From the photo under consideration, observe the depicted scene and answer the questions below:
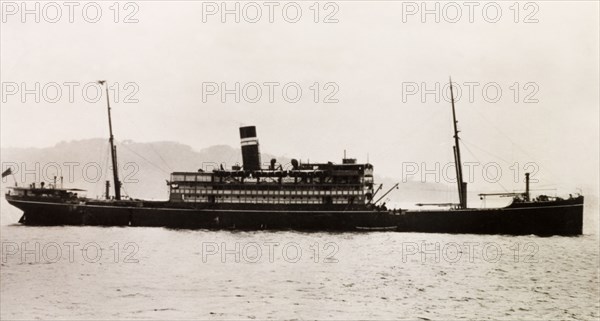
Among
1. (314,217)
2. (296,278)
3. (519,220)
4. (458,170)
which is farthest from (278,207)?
(296,278)

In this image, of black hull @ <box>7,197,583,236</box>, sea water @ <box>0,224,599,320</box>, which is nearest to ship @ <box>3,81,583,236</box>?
black hull @ <box>7,197,583,236</box>

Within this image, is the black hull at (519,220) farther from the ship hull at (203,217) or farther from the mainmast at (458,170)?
the ship hull at (203,217)

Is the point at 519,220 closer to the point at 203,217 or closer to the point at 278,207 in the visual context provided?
the point at 278,207

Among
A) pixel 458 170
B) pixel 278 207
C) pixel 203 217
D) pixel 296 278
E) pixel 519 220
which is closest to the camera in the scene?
pixel 296 278

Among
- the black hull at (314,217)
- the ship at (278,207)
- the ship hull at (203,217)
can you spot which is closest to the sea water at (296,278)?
the black hull at (314,217)

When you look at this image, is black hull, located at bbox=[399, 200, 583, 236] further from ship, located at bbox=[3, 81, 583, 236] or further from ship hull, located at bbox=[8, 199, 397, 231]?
ship hull, located at bbox=[8, 199, 397, 231]

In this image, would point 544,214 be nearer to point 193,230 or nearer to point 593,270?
point 593,270
